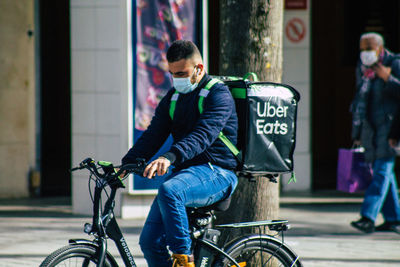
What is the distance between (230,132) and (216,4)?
643 cm

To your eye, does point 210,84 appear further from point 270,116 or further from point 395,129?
point 395,129

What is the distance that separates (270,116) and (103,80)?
14.1ft

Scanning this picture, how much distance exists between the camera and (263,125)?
Answer: 4688 mm

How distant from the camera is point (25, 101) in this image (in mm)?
9953

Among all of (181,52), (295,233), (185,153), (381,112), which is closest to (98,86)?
(295,233)

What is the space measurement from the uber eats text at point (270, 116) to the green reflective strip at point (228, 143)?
21 centimetres

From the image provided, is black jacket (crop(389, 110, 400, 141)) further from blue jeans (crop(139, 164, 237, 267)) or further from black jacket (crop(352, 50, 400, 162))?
blue jeans (crop(139, 164, 237, 267))

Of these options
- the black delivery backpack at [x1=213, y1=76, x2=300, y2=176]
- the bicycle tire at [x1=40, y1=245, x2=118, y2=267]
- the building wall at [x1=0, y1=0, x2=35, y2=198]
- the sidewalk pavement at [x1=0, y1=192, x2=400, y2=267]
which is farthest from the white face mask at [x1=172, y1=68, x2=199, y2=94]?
the building wall at [x1=0, y1=0, x2=35, y2=198]

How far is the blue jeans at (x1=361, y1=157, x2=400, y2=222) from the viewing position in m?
7.56

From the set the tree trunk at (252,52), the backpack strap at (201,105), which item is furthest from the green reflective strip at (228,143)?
the tree trunk at (252,52)

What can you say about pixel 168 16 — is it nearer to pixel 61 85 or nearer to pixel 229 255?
pixel 61 85

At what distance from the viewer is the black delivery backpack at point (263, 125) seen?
183 inches

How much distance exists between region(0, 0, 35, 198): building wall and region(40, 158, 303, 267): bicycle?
5.70 m

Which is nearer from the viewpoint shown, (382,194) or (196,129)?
(196,129)
